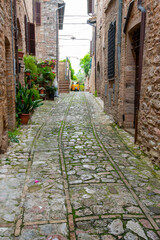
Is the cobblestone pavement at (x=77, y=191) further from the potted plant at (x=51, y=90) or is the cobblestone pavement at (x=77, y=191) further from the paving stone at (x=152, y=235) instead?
the potted plant at (x=51, y=90)

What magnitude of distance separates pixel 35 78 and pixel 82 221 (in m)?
10.3

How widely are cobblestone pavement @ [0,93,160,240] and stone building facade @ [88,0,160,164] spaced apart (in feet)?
2.00

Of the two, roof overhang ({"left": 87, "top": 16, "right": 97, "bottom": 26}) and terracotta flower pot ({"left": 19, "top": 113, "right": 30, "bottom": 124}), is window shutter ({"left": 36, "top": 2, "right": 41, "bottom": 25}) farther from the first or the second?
terracotta flower pot ({"left": 19, "top": 113, "right": 30, "bottom": 124})

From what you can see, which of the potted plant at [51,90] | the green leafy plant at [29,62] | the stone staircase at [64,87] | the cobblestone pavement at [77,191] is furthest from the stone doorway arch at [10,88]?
the stone staircase at [64,87]

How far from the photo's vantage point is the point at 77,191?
2.96m

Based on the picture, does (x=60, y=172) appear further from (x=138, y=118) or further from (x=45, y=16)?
(x=45, y=16)

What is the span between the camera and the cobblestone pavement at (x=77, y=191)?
7.16 ft

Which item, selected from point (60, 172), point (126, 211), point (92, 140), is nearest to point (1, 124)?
point (60, 172)

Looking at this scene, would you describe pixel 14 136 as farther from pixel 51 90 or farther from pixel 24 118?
pixel 51 90

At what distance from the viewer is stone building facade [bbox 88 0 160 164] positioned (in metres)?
3.92

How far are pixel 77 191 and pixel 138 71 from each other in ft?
10.1

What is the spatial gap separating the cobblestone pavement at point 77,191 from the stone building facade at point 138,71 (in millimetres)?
609

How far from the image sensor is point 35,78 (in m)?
11.7

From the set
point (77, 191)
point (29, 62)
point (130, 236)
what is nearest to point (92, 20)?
point (29, 62)
